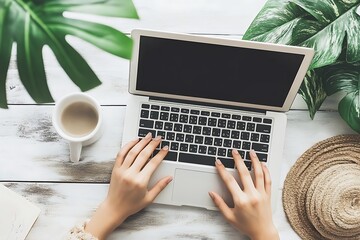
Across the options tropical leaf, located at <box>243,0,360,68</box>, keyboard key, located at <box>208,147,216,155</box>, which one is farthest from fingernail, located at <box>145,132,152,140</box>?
tropical leaf, located at <box>243,0,360,68</box>

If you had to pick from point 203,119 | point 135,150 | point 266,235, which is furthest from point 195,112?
point 266,235

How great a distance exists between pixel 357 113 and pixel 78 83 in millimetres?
456

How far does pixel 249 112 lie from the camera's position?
0.93m

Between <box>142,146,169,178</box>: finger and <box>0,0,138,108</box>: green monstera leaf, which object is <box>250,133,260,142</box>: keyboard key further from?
<box>0,0,138,108</box>: green monstera leaf

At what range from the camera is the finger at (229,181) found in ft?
3.02

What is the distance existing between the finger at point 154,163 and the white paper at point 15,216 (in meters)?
0.21

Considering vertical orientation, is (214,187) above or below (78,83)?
below

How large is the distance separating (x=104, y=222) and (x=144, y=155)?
0.43ft

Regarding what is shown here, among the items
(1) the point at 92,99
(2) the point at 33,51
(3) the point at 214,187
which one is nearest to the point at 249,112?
(3) the point at 214,187

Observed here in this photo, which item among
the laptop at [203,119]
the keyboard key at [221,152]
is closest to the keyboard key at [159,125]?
the laptop at [203,119]

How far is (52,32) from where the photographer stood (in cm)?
80

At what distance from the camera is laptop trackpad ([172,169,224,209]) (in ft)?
3.08

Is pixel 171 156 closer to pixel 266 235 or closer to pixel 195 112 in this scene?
pixel 195 112

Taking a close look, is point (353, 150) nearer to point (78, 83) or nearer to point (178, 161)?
point (178, 161)
